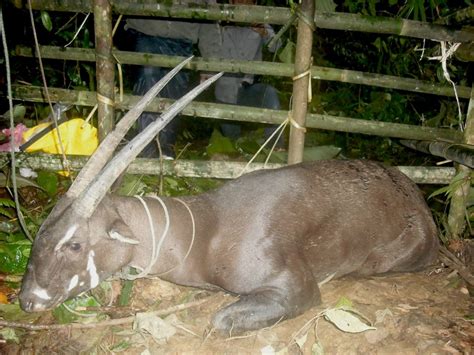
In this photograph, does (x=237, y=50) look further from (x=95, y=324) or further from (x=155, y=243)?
(x=95, y=324)

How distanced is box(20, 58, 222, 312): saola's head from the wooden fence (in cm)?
116

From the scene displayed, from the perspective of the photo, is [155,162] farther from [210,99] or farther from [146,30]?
[210,99]

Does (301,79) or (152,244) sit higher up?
(301,79)

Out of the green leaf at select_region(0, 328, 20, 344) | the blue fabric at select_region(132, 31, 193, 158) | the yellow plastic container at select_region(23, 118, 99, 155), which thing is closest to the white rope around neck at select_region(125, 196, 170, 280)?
the green leaf at select_region(0, 328, 20, 344)

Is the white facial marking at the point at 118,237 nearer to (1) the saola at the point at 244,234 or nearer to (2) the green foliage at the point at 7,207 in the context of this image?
(1) the saola at the point at 244,234

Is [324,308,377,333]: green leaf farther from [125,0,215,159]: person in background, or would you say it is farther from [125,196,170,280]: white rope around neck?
[125,0,215,159]: person in background

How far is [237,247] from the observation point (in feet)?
10.9

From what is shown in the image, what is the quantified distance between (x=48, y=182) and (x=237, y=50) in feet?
8.91

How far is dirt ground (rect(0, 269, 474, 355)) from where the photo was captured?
303cm

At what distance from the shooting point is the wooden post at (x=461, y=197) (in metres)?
4.16

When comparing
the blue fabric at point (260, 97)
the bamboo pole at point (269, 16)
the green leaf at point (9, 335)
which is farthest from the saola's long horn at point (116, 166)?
the blue fabric at point (260, 97)

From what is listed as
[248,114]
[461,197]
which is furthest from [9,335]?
[461,197]

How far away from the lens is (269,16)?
12.6ft

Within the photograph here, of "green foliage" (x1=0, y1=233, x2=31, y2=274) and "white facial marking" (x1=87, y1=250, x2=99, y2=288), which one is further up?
"white facial marking" (x1=87, y1=250, x2=99, y2=288)
